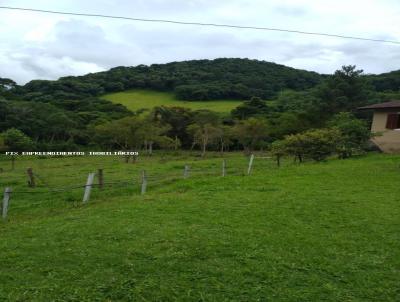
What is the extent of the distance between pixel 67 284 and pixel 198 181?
10360mm

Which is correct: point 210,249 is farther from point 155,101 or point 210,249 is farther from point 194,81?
point 194,81

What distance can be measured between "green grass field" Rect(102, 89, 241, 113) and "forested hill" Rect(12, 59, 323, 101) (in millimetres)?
2259

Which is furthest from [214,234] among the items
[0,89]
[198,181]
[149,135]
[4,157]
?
[0,89]

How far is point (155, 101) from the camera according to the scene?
271ft

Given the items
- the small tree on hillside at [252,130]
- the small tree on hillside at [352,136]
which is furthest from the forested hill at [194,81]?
the small tree on hillside at [352,136]

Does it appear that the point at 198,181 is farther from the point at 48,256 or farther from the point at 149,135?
the point at 149,135

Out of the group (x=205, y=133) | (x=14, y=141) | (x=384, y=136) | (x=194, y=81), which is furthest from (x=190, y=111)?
(x=194, y=81)

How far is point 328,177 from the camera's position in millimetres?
15727

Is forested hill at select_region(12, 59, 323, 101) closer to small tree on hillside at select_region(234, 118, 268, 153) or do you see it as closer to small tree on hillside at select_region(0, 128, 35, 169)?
small tree on hillside at select_region(0, 128, 35, 169)

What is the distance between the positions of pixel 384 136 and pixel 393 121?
115 centimetres

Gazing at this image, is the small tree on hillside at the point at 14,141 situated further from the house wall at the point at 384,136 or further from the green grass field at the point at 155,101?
the house wall at the point at 384,136

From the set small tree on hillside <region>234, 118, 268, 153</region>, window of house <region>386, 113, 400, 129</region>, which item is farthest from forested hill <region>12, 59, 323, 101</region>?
window of house <region>386, 113, 400, 129</region>

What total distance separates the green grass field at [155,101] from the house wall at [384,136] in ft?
151

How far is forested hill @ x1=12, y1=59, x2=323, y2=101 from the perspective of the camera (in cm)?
8525
